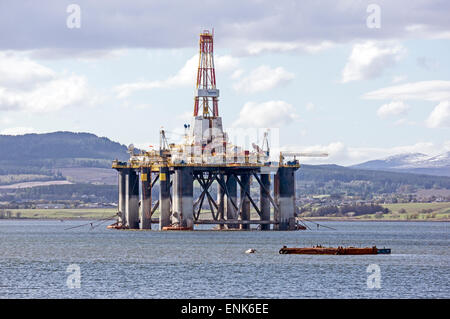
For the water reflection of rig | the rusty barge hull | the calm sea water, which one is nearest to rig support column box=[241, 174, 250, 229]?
the water reflection of rig

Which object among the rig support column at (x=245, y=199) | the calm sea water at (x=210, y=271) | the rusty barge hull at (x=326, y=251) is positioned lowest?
the calm sea water at (x=210, y=271)

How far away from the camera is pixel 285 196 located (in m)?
167

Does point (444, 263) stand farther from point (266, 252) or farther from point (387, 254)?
point (266, 252)

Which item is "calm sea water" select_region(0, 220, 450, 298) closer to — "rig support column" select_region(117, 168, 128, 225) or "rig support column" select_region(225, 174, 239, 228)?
"rig support column" select_region(225, 174, 239, 228)

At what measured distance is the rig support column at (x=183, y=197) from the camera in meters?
159

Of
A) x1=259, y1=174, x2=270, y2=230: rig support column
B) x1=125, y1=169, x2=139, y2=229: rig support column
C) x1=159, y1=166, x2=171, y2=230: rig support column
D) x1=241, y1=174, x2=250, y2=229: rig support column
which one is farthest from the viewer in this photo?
x1=125, y1=169, x2=139, y2=229: rig support column

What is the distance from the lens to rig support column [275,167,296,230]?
166000 millimetres

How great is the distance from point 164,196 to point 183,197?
230 inches

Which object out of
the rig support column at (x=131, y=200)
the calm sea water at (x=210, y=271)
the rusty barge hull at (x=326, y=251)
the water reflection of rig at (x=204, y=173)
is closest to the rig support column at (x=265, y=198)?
the water reflection of rig at (x=204, y=173)

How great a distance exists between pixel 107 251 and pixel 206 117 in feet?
176

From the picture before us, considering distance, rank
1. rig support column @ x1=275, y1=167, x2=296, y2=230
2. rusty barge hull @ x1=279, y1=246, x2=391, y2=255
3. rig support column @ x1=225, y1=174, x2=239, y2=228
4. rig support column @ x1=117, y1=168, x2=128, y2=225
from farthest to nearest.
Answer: rig support column @ x1=117, y1=168, x2=128, y2=225 < rig support column @ x1=225, y1=174, x2=239, y2=228 < rig support column @ x1=275, y1=167, x2=296, y2=230 < rusty barge hull @ x1=279, y1=246, x2=391, y2=255

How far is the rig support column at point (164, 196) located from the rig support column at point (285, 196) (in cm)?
1699

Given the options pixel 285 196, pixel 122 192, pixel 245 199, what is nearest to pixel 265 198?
pixel 245 199

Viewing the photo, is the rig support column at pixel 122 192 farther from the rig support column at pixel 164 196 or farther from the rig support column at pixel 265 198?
the rig support column at pixel 265 198
